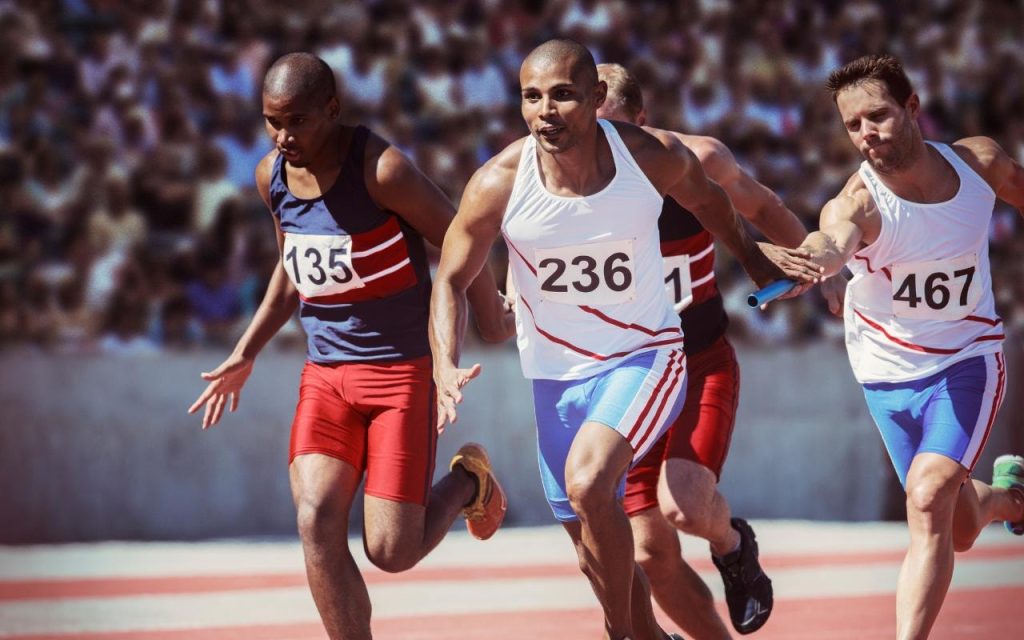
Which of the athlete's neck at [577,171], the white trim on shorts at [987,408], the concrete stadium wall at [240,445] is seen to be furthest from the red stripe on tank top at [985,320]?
the concrete stadium wall at [240,445]

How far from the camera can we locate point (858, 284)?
6.71 metres

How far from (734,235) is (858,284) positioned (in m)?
0.91

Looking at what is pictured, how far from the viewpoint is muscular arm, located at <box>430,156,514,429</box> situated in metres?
5.73

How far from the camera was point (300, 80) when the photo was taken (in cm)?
610

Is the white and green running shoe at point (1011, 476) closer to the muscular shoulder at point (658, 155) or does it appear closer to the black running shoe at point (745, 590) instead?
the black running shoe at point (745, 590)

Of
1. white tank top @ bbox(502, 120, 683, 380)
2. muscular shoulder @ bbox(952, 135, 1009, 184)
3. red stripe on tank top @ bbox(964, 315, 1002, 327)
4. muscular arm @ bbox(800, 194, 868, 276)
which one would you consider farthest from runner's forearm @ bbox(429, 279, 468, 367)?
muscular shoulder @ bbox(952, 135, 1009, 184)

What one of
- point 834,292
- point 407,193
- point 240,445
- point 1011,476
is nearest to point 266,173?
point 407,193

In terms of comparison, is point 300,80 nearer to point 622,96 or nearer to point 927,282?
point 622,96

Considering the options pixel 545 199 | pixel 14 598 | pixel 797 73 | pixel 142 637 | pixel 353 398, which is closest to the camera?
pixel 545 199

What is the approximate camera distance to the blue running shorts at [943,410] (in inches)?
249

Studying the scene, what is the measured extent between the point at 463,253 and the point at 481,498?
1609 millimetres

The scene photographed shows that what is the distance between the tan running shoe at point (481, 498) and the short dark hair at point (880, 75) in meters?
2.22

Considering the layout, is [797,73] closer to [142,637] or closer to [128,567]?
[128,567]

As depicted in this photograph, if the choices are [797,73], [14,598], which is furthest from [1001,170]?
[797,73]
